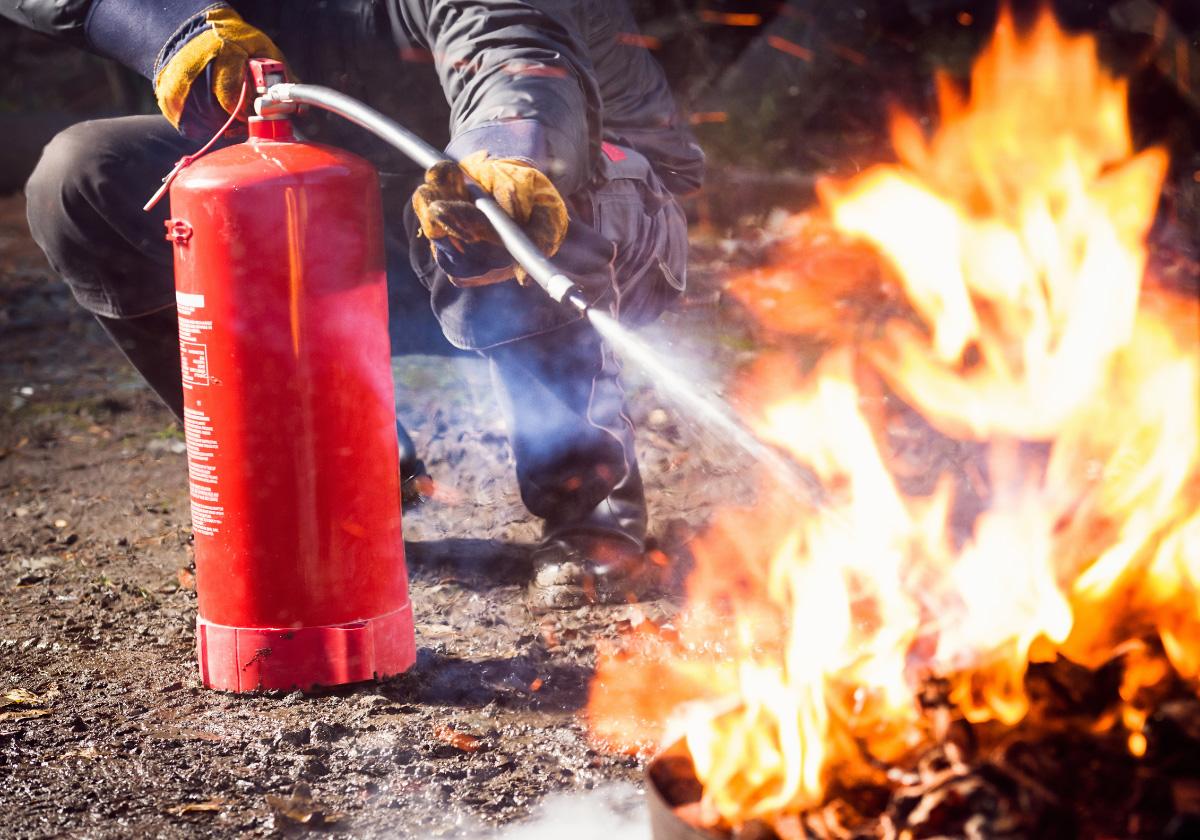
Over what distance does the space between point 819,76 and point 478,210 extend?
6270 mm

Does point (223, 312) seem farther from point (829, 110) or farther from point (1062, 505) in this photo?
point (829, 110)

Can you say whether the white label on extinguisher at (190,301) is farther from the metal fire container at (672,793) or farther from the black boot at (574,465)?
the metal fire container at (672,793)

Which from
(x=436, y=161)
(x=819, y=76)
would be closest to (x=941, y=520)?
(x=436, y=161)

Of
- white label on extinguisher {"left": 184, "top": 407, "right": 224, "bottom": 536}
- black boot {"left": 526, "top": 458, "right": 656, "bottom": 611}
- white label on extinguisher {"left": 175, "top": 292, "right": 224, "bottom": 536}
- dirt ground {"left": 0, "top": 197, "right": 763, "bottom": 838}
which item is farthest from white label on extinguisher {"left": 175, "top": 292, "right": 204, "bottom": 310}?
black boot {"left": 526, "top": 458, "right": 656, "bottom": 611}

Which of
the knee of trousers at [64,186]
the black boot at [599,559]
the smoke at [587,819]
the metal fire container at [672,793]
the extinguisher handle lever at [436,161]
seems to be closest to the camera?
the metal fire container at [672,793]

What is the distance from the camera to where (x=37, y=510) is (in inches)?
162

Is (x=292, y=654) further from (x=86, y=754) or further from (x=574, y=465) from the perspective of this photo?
(x=574, y=465)

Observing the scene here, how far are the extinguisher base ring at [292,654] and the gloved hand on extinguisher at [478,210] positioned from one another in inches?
33.3

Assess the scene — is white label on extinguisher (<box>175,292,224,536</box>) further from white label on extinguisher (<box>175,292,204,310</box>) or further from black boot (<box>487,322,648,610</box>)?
black boot (<box>487,322,648,610</box>)

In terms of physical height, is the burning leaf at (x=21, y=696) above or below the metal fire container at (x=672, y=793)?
below

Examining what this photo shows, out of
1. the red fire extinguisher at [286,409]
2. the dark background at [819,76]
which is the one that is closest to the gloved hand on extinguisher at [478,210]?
the red fire extinguisher at [286,409]

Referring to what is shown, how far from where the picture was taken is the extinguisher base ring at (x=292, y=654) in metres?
2.76

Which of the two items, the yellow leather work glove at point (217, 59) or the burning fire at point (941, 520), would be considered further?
the yellow leather work glove at point (217, 59)

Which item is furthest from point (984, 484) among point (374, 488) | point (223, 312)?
point (223, 312)
